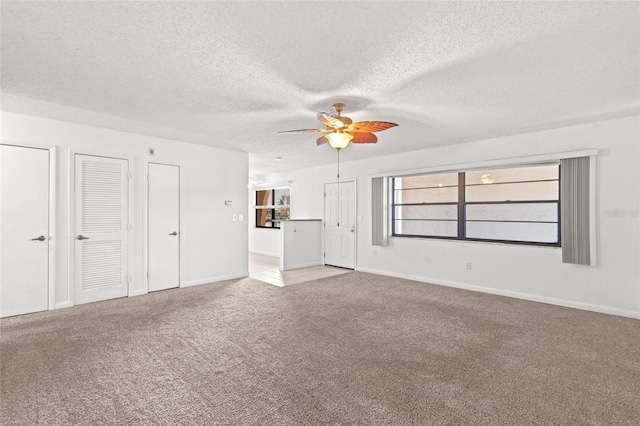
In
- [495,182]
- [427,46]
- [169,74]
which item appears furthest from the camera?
[495,182]

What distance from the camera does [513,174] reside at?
501 centimetres

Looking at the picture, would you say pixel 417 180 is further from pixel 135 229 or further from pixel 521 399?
pixel 135 229

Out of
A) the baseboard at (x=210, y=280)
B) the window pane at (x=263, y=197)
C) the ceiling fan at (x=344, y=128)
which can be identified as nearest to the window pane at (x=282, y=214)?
the window pane at (x=263, y=197)

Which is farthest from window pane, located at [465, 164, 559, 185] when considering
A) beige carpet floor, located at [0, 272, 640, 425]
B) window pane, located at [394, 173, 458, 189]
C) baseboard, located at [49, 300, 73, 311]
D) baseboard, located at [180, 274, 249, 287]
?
baseboard, located at [49, 300, 73, 311]

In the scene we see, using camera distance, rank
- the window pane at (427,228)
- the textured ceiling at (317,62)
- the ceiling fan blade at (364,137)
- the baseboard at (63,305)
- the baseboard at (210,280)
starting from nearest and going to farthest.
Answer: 1. the textured ceiling at (317,62)
2. the ceiling fan blade at (364,137)
3. the baseboard at (63,305)
4. the baseboard at (210,280)
5. the window pane at (427,228)

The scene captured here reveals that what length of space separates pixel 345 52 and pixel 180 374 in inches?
110

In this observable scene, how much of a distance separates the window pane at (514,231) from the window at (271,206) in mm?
5186

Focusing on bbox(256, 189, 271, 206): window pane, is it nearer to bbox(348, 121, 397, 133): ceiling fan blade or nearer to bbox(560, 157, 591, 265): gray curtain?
bbox(348, 121, 397, 133): ceiling fan blade

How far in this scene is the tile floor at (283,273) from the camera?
229 inches

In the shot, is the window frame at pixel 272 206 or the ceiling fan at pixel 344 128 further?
the window frame at pixel 272 206

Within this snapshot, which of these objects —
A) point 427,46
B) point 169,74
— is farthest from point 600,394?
point 169,74

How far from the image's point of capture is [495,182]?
5176mm

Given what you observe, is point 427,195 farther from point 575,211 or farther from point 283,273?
point 283,273

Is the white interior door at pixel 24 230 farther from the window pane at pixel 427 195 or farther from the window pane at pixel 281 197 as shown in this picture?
the window pane at pixel 427 195
